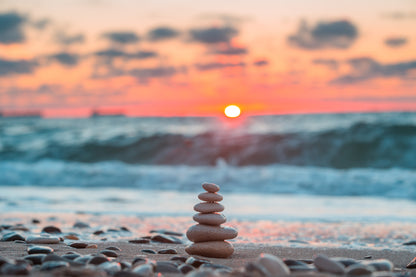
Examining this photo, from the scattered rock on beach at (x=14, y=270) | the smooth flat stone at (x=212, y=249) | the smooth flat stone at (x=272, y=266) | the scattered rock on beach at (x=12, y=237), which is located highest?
the scattered rock on beach at (x=12, y=237)

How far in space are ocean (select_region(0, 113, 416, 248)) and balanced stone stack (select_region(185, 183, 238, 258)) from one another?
1.80 meters

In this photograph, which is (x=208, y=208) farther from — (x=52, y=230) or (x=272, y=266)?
(x=52, y=230)

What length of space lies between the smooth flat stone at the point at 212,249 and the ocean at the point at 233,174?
6.05ft

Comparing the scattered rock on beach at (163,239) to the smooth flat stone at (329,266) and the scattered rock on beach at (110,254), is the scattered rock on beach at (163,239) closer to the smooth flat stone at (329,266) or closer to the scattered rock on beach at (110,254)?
the scattered rock on beach at (110,254)

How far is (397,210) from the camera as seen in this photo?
8062 mm

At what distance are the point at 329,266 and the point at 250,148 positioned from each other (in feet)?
49.4

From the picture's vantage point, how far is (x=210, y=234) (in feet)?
13.7

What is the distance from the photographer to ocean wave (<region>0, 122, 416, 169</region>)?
54.6ft

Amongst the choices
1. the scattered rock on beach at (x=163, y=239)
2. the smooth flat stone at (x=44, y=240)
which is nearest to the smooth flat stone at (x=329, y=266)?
the scattered rock on beach at (x=163, y=239)

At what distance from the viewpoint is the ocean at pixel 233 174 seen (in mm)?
7805

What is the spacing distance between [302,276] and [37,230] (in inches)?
154

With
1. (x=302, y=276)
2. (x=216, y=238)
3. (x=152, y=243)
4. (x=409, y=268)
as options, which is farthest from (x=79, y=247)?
(x=409, y=268)

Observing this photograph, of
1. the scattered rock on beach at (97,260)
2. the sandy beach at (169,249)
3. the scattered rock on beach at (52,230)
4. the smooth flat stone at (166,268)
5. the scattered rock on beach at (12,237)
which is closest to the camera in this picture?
the smooth flat stone at (166,268)

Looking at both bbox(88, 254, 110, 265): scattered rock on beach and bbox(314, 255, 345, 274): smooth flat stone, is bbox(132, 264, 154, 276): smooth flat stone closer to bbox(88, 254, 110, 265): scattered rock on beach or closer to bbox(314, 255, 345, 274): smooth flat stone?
bbox(88, 254, 110, 265): scattered rock on beach
